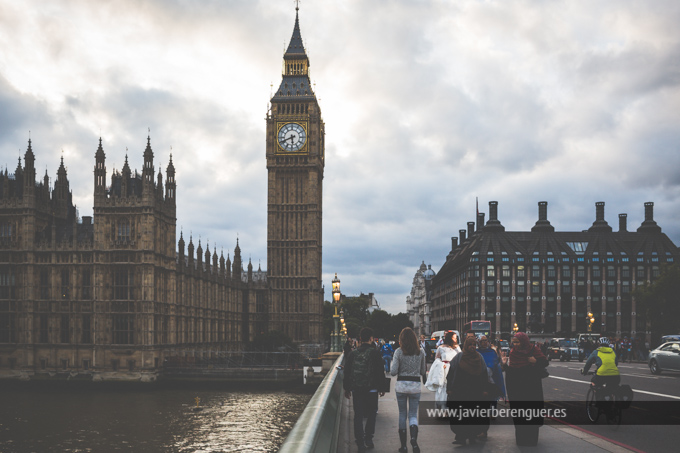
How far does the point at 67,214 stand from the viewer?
8300 cm

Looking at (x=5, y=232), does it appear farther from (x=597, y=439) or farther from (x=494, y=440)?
(x=597, y=439)

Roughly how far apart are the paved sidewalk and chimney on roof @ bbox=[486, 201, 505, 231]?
363 ft

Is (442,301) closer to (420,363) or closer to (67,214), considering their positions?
(67,214)

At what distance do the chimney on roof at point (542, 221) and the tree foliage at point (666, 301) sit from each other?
52.3m

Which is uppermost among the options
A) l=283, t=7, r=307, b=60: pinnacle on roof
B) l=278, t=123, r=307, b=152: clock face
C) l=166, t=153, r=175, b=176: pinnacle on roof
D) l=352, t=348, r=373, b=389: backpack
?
l=283, t=7, r=307, b=60: pinnacle on roof

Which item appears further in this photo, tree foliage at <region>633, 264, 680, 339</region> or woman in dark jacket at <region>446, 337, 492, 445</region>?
tree foliage at <region>633, 264, 680, 339</region>

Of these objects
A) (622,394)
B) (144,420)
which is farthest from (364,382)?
(144,420)

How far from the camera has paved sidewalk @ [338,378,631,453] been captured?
12.4 metres

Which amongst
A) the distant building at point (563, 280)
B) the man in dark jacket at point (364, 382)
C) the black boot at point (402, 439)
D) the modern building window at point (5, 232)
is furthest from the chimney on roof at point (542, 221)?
the black boot at point (402, 439)

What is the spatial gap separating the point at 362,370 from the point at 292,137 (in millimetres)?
97195

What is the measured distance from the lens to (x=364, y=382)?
40.6 ft

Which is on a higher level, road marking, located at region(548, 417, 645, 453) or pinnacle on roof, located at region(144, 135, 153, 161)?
pinnacle on roof, located at region(144, 135, 153, 161)

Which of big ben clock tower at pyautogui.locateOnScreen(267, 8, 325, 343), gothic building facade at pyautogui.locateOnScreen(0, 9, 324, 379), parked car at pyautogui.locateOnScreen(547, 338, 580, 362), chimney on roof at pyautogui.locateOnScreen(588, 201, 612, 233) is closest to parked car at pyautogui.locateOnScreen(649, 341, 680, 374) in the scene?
parked car at pyautogui.locateOnScreen(547, 338, 580, 362)

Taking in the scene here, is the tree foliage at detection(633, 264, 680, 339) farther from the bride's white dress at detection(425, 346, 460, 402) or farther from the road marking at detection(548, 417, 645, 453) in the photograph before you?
the bride's white dress at detection(425, 346, 460, 402)
